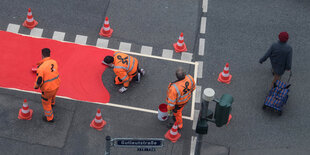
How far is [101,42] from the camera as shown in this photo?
59.0 ft

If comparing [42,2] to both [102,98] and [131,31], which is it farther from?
[102,98]

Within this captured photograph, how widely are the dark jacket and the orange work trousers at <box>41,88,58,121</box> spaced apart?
624 centimetres

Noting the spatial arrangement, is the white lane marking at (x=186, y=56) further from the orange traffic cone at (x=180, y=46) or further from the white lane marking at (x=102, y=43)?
the white lane marking at (x=102, y=43)

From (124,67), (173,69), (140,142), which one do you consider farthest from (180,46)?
(140,142)

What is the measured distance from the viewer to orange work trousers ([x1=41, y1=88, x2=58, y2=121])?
14.8m

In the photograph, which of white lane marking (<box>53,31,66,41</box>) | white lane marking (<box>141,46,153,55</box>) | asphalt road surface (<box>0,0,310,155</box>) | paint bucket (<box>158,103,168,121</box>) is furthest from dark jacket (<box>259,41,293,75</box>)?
white lane marking (<box>53,31,66,41</box>)

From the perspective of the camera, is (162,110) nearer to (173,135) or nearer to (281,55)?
(173,135)

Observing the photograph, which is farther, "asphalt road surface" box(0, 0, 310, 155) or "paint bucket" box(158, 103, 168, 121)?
"paint bucket" box(158, 103, 168, 121)

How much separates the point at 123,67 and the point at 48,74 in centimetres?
237

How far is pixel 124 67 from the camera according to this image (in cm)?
1590

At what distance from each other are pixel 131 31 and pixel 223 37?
312 centimetres

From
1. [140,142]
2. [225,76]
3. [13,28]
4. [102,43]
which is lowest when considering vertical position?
[140,142]

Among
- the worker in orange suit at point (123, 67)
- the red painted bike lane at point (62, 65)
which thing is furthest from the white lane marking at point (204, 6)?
the worker in orange suit at point (123, 67)

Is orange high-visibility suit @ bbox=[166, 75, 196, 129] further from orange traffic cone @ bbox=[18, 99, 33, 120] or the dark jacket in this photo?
orange traffic cone @ bbox=[18, 99, 33, 120]
